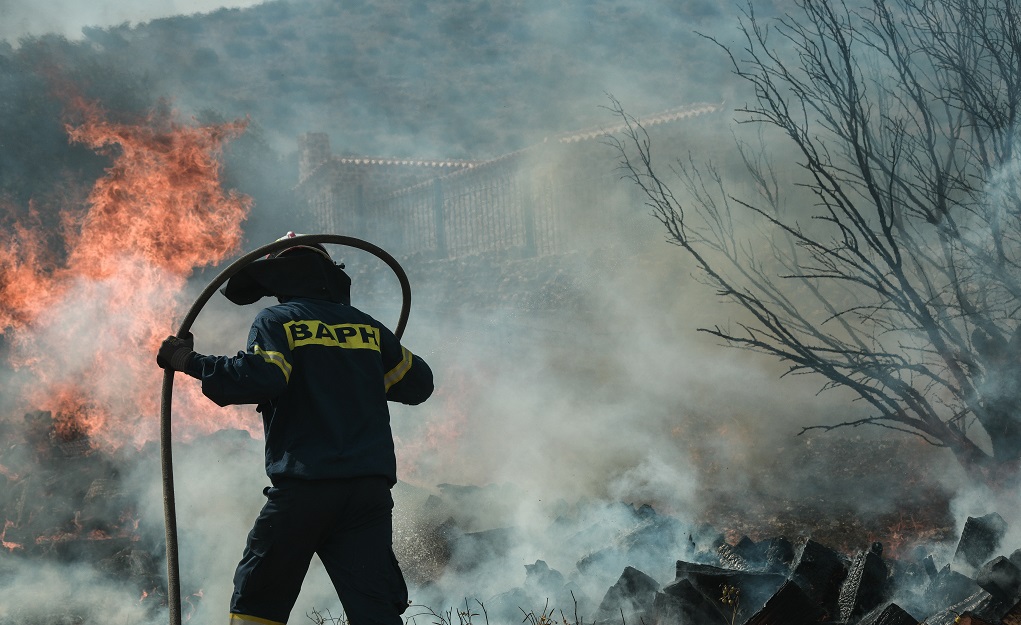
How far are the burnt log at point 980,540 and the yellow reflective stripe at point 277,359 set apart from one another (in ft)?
12.7

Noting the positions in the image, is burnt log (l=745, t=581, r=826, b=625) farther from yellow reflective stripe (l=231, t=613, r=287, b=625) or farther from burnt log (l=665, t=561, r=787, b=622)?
yellow reflective stripe (l=231, t=613, r=287, b=625)

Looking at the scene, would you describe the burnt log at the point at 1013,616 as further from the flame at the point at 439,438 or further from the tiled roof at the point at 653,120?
the tiled roof at the point at 653,120

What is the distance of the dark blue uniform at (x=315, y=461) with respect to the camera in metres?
3.54

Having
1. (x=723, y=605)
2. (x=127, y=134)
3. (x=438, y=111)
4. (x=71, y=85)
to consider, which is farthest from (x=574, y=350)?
(x=438, y=111)

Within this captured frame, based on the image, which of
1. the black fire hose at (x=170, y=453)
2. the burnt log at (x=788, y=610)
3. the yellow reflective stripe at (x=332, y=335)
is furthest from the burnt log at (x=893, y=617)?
the black fire hose at (x=170, y=453)

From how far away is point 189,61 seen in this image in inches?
1462

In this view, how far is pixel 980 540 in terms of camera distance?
5066mm

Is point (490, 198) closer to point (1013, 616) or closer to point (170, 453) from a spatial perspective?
point (170, 453)

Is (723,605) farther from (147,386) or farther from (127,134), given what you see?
(127,134)

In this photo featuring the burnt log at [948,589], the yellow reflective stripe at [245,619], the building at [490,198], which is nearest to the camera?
the yellow reflective stripe at [245,619]

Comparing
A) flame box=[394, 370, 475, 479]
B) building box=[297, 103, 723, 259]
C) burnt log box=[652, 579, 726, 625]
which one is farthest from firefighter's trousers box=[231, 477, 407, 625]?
building box=[297, 103, 723, 259]

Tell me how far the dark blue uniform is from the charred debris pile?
4.43 feet

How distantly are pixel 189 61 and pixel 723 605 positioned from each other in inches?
1472

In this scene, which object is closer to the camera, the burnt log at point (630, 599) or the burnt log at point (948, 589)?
the burnt log at point (948, 589)
